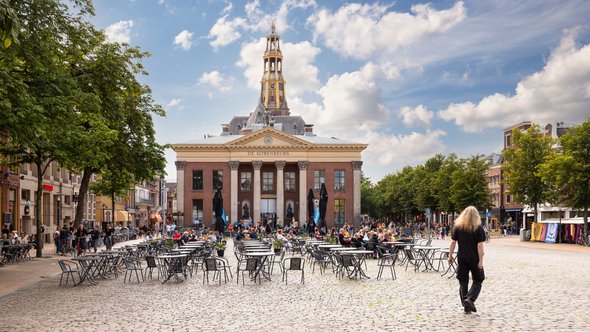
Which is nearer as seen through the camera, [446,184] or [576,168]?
[576,168]

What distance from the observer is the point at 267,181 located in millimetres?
84188

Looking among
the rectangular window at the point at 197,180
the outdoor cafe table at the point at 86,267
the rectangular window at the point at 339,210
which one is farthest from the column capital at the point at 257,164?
the outdoor cafe table at the point at 86,267

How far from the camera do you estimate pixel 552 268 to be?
24.7m

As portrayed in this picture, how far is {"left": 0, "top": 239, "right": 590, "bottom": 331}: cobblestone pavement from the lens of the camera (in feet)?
37.8

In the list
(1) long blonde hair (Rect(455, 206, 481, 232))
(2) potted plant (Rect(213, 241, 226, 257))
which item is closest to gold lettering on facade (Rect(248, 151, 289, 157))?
(2) potted plant (Rect(213, 241, 226, 257))

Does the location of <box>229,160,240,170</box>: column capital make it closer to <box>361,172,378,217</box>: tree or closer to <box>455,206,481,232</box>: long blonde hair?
<box>361,172,378,217</box>: tree

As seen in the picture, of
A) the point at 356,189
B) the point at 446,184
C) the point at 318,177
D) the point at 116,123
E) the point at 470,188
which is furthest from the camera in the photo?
the point at 318,177

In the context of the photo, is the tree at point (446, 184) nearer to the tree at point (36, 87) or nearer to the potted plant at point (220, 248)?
the potted plant at point (220, 248)

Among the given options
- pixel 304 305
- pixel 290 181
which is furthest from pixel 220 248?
pixel 290 181

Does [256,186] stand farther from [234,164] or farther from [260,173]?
[234,164]

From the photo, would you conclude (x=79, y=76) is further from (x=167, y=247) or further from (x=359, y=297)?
(x=359, y=297)

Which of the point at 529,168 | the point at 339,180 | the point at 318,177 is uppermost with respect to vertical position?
the point at 318,177

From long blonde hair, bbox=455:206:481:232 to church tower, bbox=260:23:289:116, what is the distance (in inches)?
5536

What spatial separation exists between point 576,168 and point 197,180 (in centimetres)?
4809
